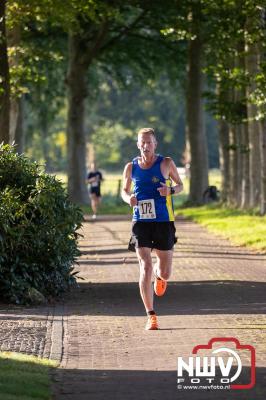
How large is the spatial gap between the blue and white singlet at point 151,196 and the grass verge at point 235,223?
1081 cm

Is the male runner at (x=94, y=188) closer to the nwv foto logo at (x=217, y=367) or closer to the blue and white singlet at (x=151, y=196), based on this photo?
the blue and white singlet at (x=151, y=196)

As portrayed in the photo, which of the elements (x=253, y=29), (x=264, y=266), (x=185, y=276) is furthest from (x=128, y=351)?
(x=253, y=29)

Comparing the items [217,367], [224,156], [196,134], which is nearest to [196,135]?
[196,134]

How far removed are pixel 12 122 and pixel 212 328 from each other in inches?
913

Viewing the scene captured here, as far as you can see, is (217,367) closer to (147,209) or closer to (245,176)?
(147,209)

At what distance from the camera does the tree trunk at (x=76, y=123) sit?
4616cm

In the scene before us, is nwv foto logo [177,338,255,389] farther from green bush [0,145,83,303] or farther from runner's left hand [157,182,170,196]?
green bush [0,145,83,303]

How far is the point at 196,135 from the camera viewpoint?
44844mm

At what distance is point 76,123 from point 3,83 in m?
22.6

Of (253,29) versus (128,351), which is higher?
(253,29)

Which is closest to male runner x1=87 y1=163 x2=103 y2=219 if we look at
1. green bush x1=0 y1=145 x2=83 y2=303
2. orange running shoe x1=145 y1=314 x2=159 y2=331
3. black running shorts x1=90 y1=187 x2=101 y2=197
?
black running shorts x1=90 y1=187 x2=101 y2=197

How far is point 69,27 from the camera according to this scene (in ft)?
103

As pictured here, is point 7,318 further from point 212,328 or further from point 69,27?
point 69,27

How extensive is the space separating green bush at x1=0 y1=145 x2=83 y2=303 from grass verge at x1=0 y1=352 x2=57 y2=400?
472 cm
